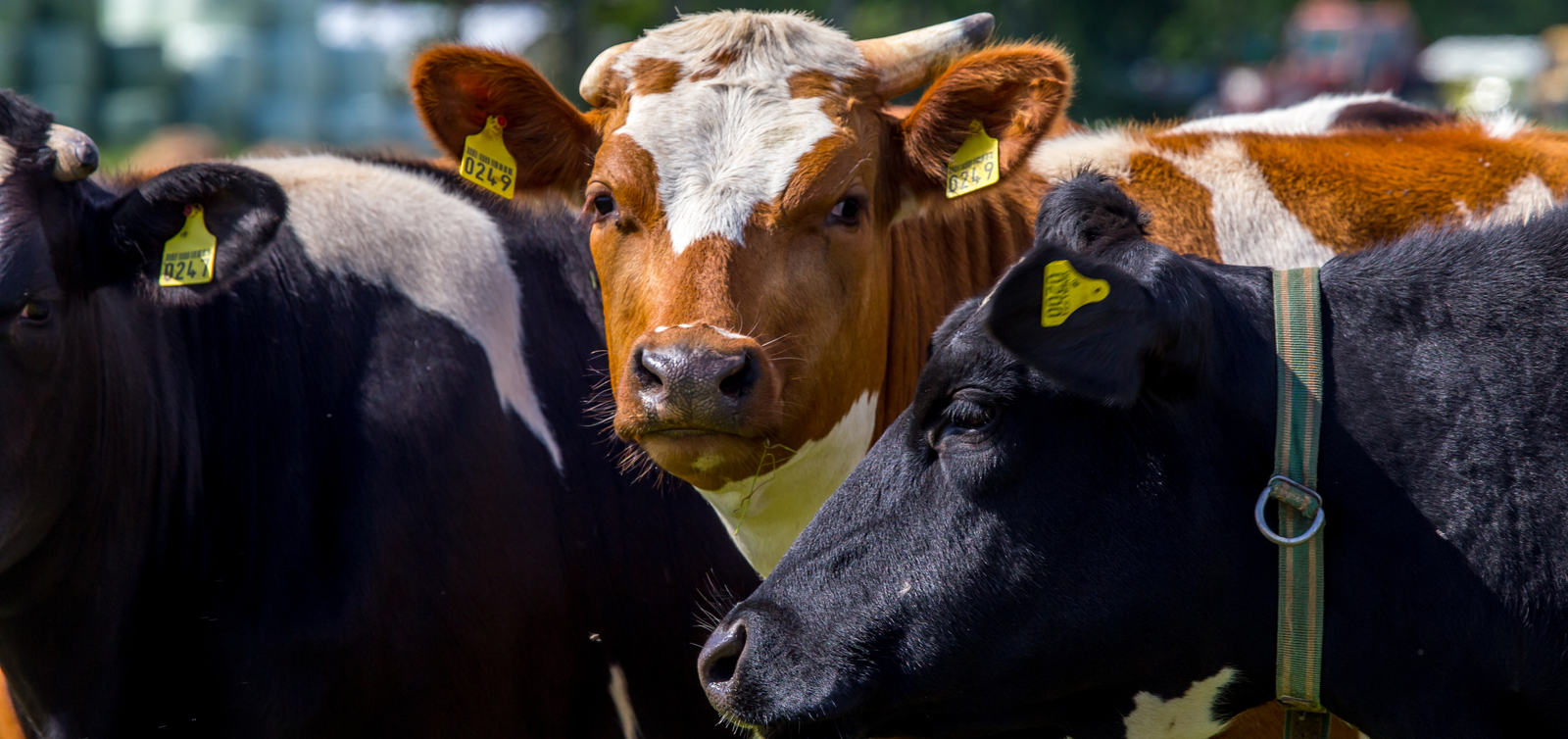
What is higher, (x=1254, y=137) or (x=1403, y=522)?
(x=1254, y=137)

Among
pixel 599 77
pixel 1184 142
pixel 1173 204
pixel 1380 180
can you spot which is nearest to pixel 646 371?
pixel 599 77

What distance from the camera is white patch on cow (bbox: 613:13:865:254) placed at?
3.20m

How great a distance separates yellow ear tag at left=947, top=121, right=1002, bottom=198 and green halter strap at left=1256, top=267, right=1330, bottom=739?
48.5 inches

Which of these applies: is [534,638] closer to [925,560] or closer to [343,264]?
[343,264]

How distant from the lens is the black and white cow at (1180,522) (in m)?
2.23

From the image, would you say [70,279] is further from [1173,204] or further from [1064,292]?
[1173,204]

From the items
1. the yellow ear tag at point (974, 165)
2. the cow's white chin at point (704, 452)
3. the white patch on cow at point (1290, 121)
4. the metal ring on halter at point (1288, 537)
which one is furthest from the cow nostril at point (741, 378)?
the white patch on cow at point (1290, 121)

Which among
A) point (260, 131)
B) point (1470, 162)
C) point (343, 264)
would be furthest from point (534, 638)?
point (260, 131)

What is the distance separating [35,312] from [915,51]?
222cm

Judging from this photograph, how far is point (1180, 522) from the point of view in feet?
7.66

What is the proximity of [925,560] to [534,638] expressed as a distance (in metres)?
1.50

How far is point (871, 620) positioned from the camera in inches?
97.0

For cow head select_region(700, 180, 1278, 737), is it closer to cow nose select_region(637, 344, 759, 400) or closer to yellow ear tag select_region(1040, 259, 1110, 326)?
yellow ear tag select_region(1040, 259, 1110, 326)

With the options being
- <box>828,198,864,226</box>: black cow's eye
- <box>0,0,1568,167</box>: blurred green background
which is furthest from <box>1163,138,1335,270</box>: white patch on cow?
<box>0,0,1568,167</box>: blurred green background
